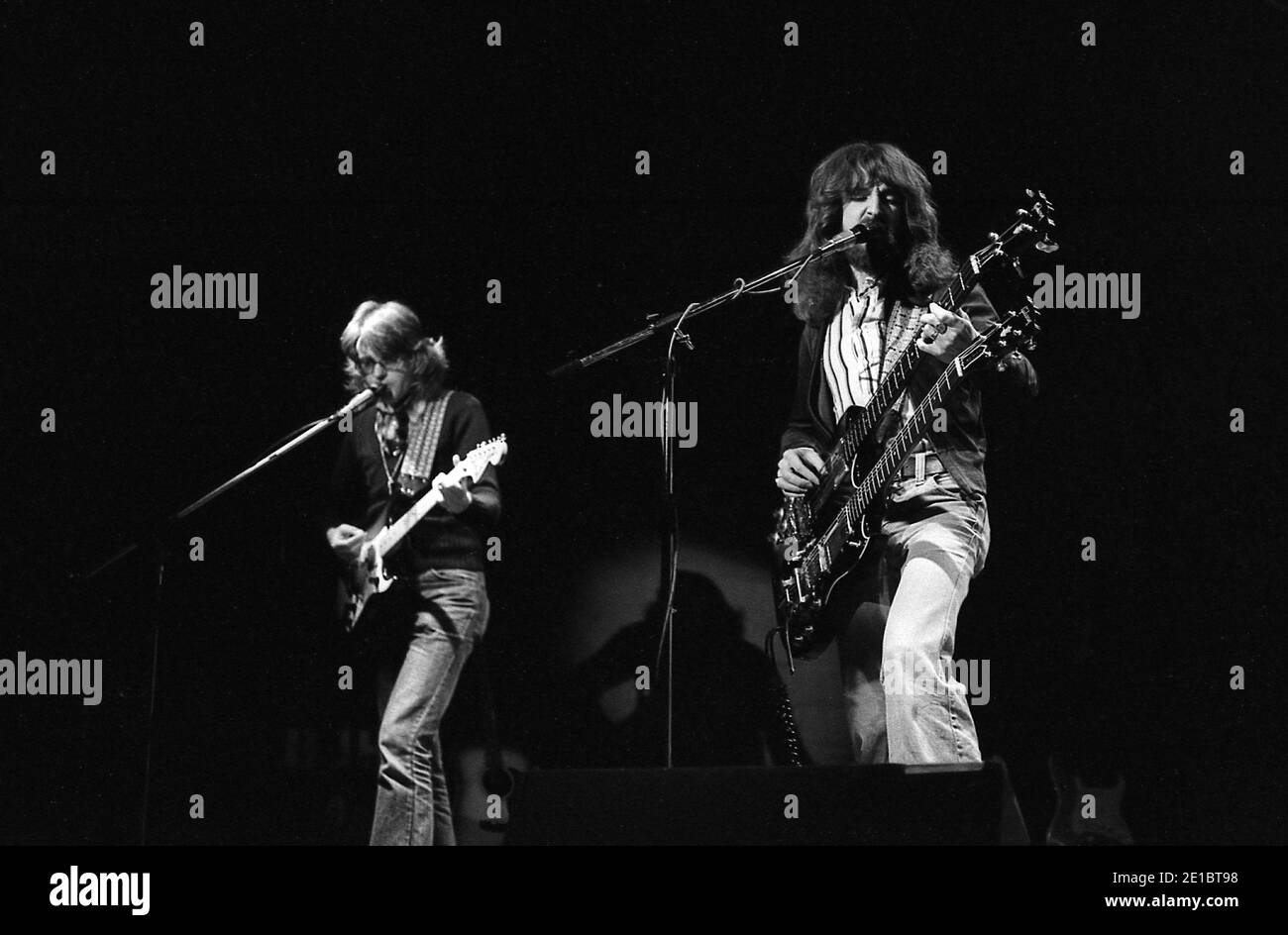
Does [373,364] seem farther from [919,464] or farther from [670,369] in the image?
[919,464]

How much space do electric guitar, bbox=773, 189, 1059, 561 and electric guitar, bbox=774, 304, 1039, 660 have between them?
37 millimetres

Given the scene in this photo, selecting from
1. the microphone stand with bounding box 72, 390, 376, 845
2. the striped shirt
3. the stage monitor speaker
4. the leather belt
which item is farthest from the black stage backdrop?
the stage monitor speaker

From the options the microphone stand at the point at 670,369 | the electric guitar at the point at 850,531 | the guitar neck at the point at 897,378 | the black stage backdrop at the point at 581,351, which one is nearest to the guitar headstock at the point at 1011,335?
the electric guitar at the point at 850,531

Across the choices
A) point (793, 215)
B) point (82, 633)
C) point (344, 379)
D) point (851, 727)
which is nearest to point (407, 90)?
point (344, 379)

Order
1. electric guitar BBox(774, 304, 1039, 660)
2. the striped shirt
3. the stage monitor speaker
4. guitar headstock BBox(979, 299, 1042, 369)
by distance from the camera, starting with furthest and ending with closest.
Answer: the striped shirt → electric guitar BBox(774, 304, 1039, 660) → guitar headstock BBox(979, 299, 1042, 369) → the stage monitor speaker

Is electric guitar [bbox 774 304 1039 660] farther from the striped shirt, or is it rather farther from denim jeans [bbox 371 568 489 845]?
denim jeans [bbox 371 568 489 845]

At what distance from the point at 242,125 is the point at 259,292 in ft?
1.60

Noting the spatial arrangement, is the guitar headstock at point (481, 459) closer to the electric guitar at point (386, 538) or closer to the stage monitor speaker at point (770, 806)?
the electric guitar at point (386, 538)

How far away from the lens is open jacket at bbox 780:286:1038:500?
3668 millimetres

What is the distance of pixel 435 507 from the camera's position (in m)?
3.92

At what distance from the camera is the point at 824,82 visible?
156 inches

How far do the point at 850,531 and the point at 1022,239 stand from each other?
2.95 feet

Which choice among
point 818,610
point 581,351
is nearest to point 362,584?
point 581,351

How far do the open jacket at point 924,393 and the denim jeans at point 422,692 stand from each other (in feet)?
3.29
